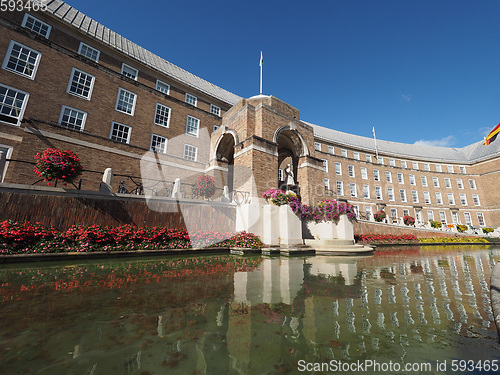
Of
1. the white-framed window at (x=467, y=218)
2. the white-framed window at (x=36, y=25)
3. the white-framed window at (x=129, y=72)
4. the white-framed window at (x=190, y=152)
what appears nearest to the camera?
the white-framed window at (x=36, y=25)

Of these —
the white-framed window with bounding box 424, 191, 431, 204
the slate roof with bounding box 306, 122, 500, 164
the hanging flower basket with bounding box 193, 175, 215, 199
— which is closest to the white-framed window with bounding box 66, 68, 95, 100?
the hanging flower basket with bounding box 193, 175, 215, 199

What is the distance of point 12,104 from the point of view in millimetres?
13070

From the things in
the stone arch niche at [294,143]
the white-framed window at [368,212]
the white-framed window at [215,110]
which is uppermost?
the white-framed window at [215,110]

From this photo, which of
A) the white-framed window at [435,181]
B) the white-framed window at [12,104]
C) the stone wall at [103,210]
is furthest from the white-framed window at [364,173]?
the white-framed window at [12,104]

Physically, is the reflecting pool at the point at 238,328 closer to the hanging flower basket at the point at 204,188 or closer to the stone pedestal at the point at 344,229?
the stone pedestal at the point at 344,229

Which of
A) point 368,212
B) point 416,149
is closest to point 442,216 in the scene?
point 416,149

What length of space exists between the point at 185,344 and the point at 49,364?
986 mm

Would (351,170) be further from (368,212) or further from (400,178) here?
(400,178)

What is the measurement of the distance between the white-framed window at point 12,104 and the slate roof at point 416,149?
3591 cm

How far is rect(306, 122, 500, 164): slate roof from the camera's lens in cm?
3866

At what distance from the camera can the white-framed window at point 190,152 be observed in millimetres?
20062

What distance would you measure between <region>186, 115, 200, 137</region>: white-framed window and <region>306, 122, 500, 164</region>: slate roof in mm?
23429

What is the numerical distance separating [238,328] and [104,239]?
754 centimetres

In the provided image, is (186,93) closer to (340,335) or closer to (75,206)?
(75,206)
